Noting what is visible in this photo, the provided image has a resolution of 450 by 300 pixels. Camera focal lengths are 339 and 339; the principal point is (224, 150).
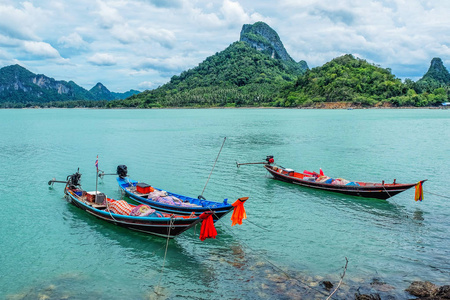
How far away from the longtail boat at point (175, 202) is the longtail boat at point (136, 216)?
1.49 meters

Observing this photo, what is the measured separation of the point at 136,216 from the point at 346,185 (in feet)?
49.5

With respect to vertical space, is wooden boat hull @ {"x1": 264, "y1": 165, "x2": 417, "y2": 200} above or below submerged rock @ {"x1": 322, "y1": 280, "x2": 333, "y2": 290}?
above

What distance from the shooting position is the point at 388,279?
13562 mm

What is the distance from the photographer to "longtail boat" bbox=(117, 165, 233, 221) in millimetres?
17080

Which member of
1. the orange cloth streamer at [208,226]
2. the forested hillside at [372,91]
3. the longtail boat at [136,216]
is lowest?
the longtail boat at [136,216]

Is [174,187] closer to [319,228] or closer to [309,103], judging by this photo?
[319,228]

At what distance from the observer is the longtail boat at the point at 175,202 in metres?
17.1

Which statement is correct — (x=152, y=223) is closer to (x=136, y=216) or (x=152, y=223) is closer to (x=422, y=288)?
(x=136, y=216)

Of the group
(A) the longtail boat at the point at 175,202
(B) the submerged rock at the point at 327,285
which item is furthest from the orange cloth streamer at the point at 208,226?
(B) the submerged rock at the point at 327,285

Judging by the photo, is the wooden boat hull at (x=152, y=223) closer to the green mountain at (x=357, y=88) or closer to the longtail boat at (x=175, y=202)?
the longtail boat at (x=175, y=202)

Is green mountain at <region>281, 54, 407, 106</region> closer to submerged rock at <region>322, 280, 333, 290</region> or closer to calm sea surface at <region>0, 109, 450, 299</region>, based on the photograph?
calm sea surface at <region>0, 109, 450, 299</region>

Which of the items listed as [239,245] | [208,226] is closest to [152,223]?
[208,226]

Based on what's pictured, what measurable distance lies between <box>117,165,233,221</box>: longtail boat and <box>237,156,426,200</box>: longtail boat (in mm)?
9441

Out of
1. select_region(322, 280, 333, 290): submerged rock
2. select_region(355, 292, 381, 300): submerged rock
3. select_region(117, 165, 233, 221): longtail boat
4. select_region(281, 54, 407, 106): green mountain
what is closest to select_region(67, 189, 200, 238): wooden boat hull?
select_region(117, 165, 233, 221): longtail boat
